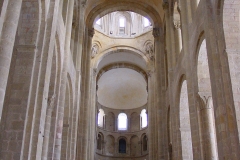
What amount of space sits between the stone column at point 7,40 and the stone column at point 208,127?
8.96m

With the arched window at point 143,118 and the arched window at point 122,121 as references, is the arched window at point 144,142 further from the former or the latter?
the arched window at point 122,121

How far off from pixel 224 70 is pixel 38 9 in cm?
697

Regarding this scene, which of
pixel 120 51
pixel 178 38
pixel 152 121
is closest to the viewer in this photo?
pixel 178 38

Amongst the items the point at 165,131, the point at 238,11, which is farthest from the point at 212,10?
the point at 165,131

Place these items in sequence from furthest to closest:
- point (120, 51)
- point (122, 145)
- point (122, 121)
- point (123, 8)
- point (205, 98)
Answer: point (122, 121)
point (122, 145)
point (120, 51)
point (123, 8)
point (205, 98)

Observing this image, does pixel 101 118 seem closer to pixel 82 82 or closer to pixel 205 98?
pixel 82 82

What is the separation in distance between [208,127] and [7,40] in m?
9.37

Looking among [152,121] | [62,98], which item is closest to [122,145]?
[152,121]

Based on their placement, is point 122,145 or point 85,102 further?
point 122,145

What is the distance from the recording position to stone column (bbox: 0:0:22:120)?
299 inches

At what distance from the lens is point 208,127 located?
545 inches

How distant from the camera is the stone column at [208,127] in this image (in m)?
13.4

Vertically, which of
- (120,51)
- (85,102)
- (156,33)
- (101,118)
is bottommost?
(85,102)

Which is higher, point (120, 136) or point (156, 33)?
point (156, 33)
